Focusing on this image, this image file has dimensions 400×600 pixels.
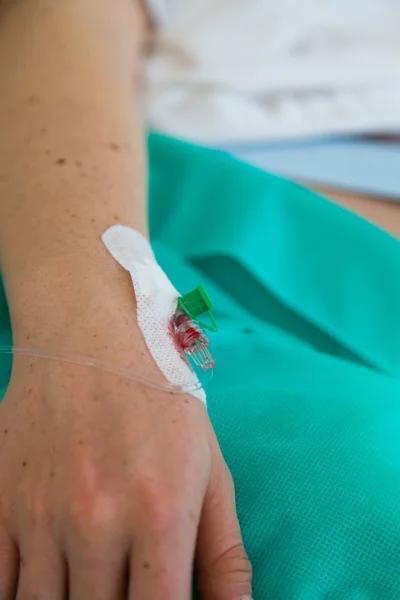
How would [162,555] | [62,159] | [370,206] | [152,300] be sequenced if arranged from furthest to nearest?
[370,206] → [62,159] → [152,300] → [162,555]

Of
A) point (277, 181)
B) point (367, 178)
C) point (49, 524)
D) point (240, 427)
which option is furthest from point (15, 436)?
point (367, 178)

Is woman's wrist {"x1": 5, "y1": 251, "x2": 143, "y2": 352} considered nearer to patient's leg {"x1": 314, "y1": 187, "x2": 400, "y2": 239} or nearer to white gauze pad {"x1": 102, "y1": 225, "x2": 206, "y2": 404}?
white gauze pad {"x1": 102, "y1": 225, "x2": 206, "y2": 404}

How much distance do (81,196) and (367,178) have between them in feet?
1.77

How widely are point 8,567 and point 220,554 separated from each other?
17cm

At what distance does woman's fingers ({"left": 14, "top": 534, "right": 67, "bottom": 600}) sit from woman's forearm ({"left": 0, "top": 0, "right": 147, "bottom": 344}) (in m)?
0.19

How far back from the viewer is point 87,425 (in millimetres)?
522

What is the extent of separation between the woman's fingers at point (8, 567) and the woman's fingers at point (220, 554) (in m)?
0.15

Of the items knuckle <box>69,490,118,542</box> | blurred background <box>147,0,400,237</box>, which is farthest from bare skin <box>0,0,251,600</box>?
blurred background <box>147,0,400,237</box>

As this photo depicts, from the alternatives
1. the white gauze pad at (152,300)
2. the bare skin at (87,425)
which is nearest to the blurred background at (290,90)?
the bare skin at (87,425)

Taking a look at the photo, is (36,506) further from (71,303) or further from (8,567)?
(71,303)

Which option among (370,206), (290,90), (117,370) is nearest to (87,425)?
(117,370)

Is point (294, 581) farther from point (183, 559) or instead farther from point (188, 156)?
point (188, 156)

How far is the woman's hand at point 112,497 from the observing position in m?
0.48

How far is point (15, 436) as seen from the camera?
0.54 metres
